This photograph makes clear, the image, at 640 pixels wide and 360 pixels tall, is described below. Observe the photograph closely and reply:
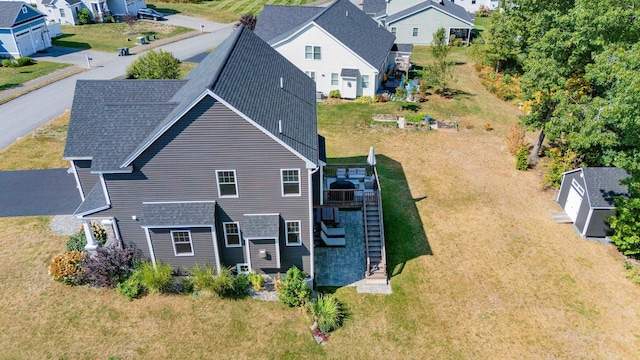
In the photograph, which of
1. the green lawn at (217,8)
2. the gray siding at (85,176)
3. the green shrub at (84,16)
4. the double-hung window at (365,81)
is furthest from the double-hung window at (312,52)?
the green shrub at (84,16)

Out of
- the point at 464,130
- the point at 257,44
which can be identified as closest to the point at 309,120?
the point at 257,44

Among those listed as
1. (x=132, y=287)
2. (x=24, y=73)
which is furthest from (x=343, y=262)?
(x=24, y=73)

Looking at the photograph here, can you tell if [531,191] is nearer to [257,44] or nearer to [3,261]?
[257,44]

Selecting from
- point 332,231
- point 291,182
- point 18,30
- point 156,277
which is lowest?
point 332,231

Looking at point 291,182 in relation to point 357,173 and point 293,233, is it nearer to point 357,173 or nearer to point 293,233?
point 293,233

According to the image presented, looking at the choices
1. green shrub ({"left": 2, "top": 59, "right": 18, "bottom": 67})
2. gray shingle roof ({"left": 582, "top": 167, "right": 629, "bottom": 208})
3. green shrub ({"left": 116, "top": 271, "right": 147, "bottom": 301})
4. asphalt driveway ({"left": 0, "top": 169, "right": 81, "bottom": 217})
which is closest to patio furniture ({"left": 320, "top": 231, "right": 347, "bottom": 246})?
green shrub ({"left": 116, "top": 271, "right": 147, "bottom": 301})

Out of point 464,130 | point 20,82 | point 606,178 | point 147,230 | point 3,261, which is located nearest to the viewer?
point 147,230
